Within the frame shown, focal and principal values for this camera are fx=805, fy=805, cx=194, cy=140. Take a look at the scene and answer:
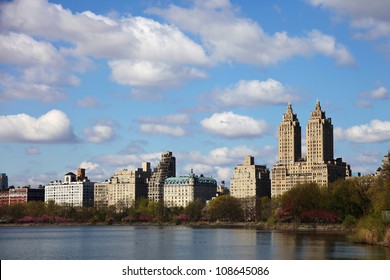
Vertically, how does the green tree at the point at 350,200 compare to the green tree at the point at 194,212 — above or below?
above

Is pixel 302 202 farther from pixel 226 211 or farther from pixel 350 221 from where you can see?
pixel 226 211

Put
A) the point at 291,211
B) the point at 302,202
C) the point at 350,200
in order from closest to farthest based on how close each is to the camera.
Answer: the point at 350,200, the point at 302,202, the point at 291,211

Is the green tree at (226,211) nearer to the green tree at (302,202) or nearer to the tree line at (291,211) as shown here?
the tree line at (291,211)

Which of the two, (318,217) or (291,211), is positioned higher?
(291,211)

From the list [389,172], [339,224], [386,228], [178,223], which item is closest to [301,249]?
[386,228]

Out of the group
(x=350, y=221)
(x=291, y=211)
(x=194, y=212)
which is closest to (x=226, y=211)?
(x=194, y=212)

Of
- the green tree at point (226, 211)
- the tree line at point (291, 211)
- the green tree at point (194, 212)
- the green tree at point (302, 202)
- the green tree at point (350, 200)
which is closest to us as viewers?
the tree line at point (291, 211)

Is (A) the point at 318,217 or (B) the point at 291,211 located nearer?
(A) the point at 318,217

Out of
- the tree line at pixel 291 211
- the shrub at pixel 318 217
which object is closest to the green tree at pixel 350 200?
the tree line at pixel 291 211

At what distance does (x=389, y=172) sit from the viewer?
82.8m

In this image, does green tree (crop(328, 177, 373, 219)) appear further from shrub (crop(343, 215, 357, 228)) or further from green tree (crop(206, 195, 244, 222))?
green tree (crop(206, 195, 244, 222))
